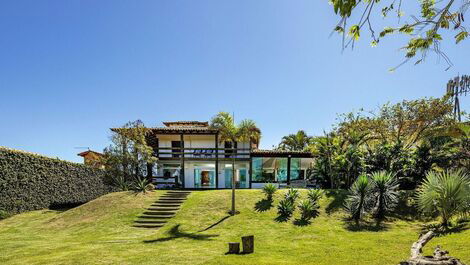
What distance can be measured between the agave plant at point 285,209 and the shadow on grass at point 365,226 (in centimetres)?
313

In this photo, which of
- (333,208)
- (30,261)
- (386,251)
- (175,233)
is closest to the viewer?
(30,261)

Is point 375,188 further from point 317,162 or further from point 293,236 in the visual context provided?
point 317,162

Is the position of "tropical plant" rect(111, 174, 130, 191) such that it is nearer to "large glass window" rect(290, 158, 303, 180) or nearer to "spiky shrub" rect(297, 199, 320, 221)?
"spiky shrub" rect(297, 199, 320, 221)

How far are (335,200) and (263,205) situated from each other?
471 centimetres

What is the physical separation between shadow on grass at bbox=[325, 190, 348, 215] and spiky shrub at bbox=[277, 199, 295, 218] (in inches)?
86.5

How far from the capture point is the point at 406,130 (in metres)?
26.1

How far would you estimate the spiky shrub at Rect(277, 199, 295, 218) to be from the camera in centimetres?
1650

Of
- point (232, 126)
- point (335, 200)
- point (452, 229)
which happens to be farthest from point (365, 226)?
point (232, 126)

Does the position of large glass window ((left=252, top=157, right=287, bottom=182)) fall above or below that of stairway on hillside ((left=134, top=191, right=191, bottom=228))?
above

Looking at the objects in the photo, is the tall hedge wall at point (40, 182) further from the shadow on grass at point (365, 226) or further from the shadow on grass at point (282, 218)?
the shadow on grass at point (365, 226)

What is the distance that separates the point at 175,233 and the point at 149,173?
14332 millimetres

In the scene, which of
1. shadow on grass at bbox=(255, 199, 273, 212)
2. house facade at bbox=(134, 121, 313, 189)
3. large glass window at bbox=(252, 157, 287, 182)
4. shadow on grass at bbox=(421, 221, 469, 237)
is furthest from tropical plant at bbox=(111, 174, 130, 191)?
shadow on grass at bbox=(421, 221, 469, 237)

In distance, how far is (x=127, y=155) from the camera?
24875 millimetres

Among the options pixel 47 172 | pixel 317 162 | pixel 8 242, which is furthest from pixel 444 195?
pixel 47 172
